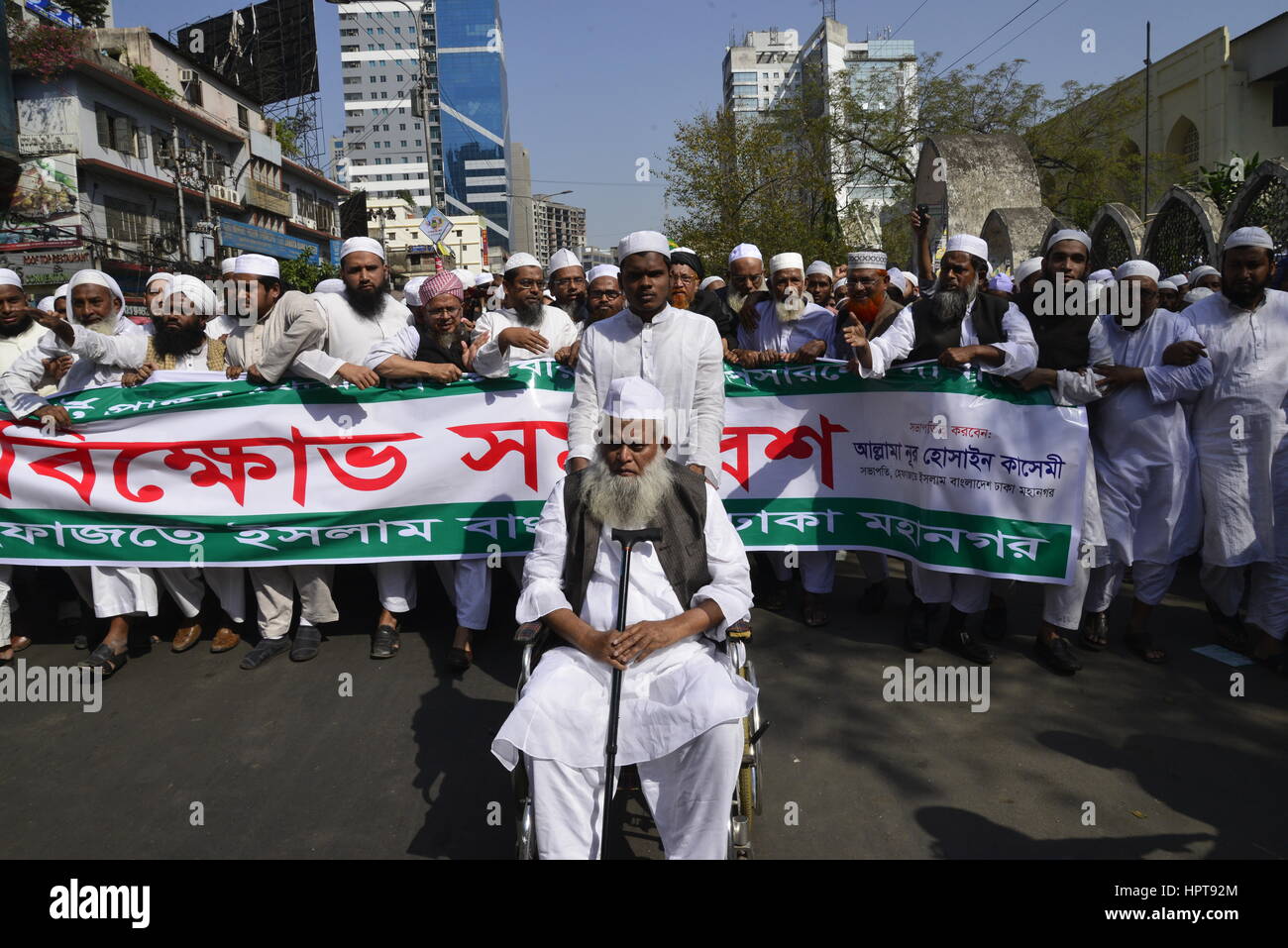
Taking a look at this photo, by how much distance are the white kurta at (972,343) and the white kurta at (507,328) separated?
6.16 feet

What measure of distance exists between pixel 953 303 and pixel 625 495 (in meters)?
2.67

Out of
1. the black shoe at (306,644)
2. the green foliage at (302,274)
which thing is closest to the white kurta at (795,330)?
the black shoe at (306,644)

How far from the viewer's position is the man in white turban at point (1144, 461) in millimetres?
4711

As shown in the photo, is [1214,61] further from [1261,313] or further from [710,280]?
[1261,313]

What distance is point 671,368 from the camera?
4.39 metres

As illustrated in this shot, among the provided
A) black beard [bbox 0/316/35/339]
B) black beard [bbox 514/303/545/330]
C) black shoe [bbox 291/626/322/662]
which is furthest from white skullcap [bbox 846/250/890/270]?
black beard [bbox 0/316/35/339]

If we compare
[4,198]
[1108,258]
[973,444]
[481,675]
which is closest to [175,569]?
[481,675]

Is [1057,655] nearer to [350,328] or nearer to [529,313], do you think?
[529,313]

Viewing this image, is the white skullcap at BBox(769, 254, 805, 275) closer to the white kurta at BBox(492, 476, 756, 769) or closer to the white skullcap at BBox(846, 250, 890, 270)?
the white skullcap at BBox(846, 250, 890, 270)

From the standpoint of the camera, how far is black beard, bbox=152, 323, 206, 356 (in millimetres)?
5707

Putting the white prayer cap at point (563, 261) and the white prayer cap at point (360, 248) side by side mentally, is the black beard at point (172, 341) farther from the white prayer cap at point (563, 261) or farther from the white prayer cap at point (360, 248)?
the white prayer cap at point (563, 261)

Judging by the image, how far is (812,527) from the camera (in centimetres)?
533

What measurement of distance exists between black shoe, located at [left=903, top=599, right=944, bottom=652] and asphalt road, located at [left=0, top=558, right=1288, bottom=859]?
8cm

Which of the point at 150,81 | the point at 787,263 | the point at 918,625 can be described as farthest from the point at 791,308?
the point at 150,81
